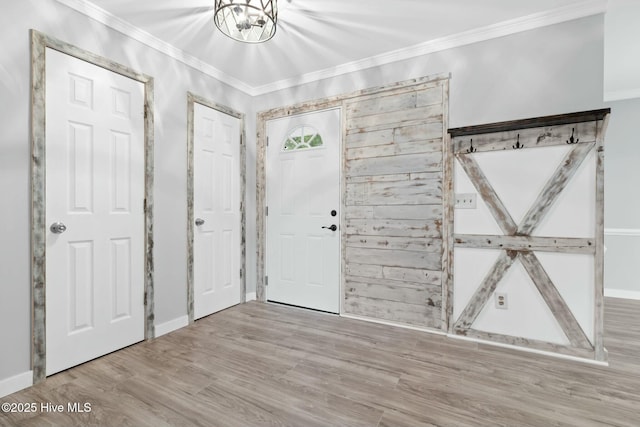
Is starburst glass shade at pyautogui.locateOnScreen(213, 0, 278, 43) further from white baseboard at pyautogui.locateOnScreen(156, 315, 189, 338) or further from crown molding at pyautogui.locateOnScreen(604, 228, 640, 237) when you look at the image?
crown molding at pyautogui.locateOnScreen(604, 228, 640, 237)

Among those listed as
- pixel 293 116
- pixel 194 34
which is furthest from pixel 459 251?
pixel 194 34

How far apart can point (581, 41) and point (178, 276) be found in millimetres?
3897

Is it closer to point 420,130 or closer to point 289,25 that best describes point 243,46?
point 289,25

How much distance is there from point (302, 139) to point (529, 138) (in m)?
2.19

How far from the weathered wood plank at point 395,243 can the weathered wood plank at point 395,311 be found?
21.2 inches

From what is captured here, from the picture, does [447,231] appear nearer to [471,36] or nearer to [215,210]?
[471,36]

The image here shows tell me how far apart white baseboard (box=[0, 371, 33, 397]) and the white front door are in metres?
2.21

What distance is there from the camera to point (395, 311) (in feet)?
9.87

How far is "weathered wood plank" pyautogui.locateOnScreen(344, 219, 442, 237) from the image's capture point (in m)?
2.85

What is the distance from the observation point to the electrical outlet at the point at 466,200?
266 cm

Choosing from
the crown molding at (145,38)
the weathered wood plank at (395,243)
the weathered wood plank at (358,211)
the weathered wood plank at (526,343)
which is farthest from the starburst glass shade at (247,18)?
the weathered wood plank at (526,343)

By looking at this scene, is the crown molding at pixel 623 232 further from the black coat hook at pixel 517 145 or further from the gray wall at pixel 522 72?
the black coat hook at pixel 517 145

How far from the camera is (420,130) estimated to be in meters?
2.90

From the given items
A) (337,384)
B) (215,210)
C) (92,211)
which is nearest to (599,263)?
(337,384)
